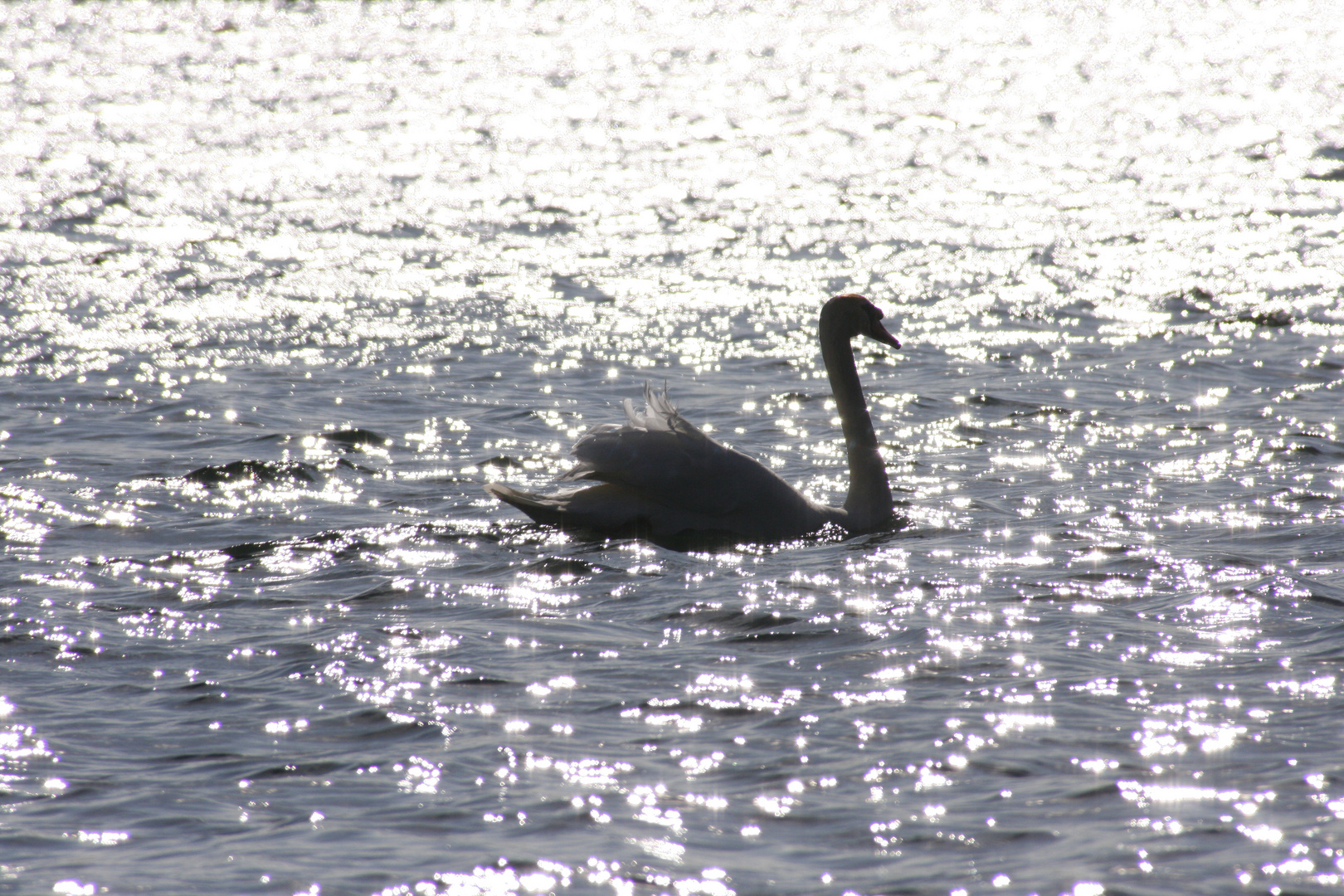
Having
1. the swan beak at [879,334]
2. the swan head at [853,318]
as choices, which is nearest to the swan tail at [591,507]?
the swan head at [853,318]

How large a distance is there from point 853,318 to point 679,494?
81.8 inches

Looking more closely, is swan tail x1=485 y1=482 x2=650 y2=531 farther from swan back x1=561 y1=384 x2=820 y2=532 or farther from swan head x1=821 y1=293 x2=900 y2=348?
swan head x1=821 y1=293 x2=900 y2=348

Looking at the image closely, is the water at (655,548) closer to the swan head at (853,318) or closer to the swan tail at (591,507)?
the swan tail at (591,507)

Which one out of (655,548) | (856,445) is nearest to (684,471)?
(655,548)

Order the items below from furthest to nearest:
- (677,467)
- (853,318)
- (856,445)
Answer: (853,318)
(856,445)
(677,467)

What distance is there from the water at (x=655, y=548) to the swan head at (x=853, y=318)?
108cm

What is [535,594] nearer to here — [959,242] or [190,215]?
[959,242]

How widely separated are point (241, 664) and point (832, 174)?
17.5 metres

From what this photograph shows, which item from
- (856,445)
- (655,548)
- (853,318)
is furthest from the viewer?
(853,318)

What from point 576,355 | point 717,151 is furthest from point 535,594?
point 717,151

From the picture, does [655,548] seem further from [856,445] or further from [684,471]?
[856,445]

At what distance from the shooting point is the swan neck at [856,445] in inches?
397

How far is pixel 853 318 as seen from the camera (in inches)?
433

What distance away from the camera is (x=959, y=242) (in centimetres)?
1917
